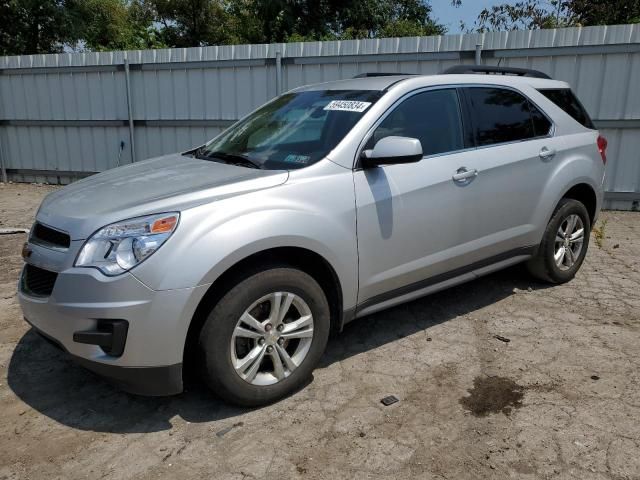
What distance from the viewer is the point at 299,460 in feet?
8.55

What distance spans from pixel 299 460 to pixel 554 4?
66.0 ft

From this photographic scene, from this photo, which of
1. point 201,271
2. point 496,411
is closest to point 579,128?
point 496,411

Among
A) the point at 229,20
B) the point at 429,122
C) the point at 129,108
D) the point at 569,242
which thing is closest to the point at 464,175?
the point at 429,122

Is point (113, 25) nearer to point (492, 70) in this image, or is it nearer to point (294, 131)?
point (492, 70)

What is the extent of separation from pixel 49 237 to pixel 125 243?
0.61m

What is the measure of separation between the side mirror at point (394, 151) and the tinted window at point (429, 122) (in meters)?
0.22

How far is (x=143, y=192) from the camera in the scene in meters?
2.99

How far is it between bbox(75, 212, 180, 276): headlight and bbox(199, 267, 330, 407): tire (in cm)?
44

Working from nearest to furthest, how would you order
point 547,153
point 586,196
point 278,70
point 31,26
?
point 547,153 → point 586,196 → point 278,70 → point 31,26

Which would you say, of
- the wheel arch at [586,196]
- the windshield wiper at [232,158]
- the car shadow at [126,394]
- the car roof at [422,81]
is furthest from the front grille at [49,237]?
the wheel arch at [586,196]

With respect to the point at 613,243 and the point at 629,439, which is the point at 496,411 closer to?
the point at 629,439

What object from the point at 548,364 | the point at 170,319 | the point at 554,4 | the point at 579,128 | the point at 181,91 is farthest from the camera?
the point at 554,4

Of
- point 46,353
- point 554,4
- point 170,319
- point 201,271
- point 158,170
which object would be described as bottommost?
point 46,353

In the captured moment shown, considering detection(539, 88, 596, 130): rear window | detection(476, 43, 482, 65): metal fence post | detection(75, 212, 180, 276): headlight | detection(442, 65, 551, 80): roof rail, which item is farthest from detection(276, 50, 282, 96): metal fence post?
detection(75, 212, 180, 276): headlight
